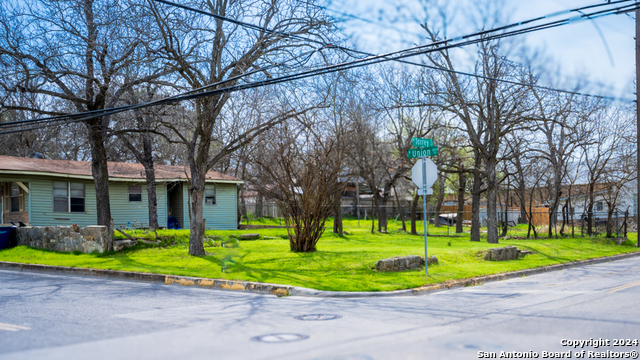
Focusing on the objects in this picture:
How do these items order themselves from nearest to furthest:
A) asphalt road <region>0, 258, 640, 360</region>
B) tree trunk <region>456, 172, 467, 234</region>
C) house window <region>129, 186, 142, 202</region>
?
asphalt road <region>0, 258, 640, 360</region>
house window <region>129, 186, 142, 202</region>
tree trunk <region>456, 172, 467, 234</region>

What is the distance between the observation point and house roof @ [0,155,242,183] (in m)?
24.9

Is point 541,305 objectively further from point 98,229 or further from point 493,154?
point 98,229

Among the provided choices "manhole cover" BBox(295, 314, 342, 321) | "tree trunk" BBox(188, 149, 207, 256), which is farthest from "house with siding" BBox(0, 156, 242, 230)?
"manhole cover" BBox(295, 314, 342, 321)

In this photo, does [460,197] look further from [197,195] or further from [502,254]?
[197,195]

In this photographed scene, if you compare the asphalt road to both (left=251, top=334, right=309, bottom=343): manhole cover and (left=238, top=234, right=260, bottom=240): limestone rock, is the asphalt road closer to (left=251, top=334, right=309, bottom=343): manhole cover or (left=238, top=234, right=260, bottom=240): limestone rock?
(left=251, top=334, right=309, bottom=343): manhole cover

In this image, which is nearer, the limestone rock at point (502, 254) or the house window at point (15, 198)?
the limestone rock at point (502, 254)

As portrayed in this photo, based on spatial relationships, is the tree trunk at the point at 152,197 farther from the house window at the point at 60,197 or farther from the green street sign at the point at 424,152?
the green street sign at the point at 424,152

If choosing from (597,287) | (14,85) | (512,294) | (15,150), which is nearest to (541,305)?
(512,294)

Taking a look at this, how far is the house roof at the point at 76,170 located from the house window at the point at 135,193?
1.15m

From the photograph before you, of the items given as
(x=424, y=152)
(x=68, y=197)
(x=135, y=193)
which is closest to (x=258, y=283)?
(x=424, y=152)

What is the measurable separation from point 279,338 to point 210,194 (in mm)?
28046

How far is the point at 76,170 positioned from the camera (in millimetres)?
27844

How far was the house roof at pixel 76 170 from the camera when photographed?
2489cm

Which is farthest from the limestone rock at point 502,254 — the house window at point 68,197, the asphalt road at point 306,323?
the house window at point 68,197
